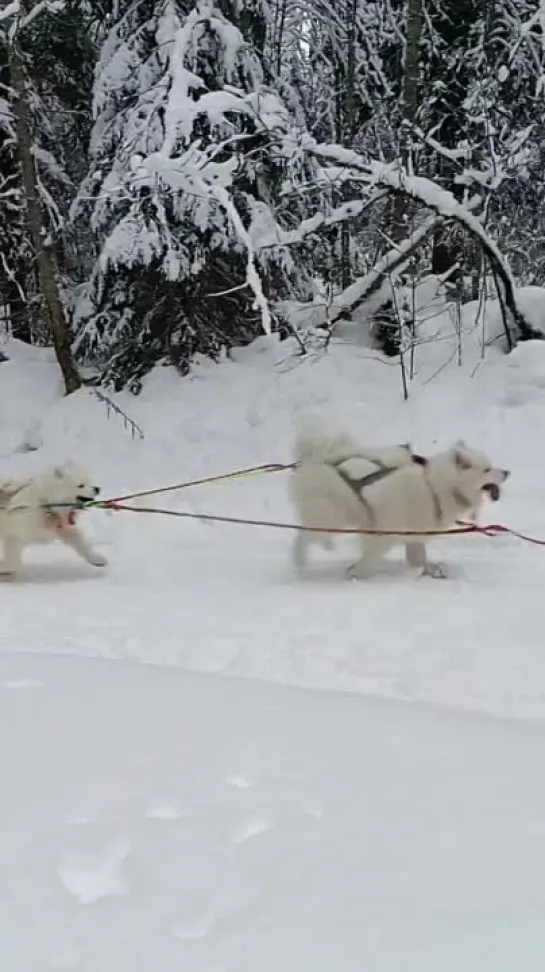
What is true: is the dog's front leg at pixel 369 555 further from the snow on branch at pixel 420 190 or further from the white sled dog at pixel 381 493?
the snow on branch at pixel 420 190

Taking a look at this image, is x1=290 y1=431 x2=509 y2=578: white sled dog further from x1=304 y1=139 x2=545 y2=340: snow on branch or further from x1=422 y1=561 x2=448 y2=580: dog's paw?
x1=304 y1=139 x2=545 y2=340: snow on branch

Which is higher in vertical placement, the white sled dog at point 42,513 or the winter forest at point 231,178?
the winter forest at point 231,178

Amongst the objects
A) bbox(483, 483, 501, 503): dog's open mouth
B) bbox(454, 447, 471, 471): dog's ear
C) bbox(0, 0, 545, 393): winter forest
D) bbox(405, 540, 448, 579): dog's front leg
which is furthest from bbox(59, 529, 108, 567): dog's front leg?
bbox(0, 0, 545, 393): winter forest

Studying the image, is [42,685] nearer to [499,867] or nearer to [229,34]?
[499,867]

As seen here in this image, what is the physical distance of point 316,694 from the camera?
353 cm

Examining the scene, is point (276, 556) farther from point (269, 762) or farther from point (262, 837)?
point (262, 837)

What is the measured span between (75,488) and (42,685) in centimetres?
307

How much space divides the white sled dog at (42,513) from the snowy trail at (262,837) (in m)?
2.98

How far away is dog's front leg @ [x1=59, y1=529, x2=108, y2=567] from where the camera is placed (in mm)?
6281

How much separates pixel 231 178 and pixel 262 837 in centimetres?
843

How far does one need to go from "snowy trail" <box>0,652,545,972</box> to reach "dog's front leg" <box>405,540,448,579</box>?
2.67 meters

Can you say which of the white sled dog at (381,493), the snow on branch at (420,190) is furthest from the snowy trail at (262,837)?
the snow on branch at (420,190)

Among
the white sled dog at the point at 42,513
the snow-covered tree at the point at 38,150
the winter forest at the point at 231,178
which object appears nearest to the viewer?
the white sled dog at the point at 42,513

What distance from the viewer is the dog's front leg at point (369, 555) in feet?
19.2
